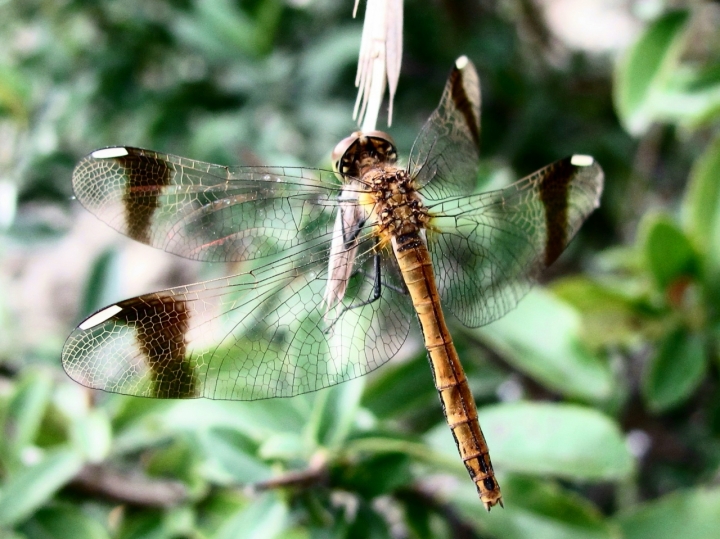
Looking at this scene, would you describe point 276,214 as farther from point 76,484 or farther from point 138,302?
point 76,484

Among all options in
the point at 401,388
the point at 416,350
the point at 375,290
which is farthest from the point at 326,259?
the point at 416,350

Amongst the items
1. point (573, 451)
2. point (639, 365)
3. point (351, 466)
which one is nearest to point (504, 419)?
point (573, 451)

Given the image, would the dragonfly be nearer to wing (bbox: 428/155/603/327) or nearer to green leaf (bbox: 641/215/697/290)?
wing (bbox: 428/155/603/327)

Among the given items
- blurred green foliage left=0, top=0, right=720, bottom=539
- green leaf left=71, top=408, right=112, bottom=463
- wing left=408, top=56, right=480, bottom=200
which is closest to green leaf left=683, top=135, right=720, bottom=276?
blurred green foliage left=0, top=0, right=720, bottom=539

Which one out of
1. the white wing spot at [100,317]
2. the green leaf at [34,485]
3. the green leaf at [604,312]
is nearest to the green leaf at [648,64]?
the green leaf at [604,312]

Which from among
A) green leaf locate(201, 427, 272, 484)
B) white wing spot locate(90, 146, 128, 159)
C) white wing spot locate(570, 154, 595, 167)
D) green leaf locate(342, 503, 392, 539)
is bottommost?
green leaf locate(342, 503, 392, 539)
